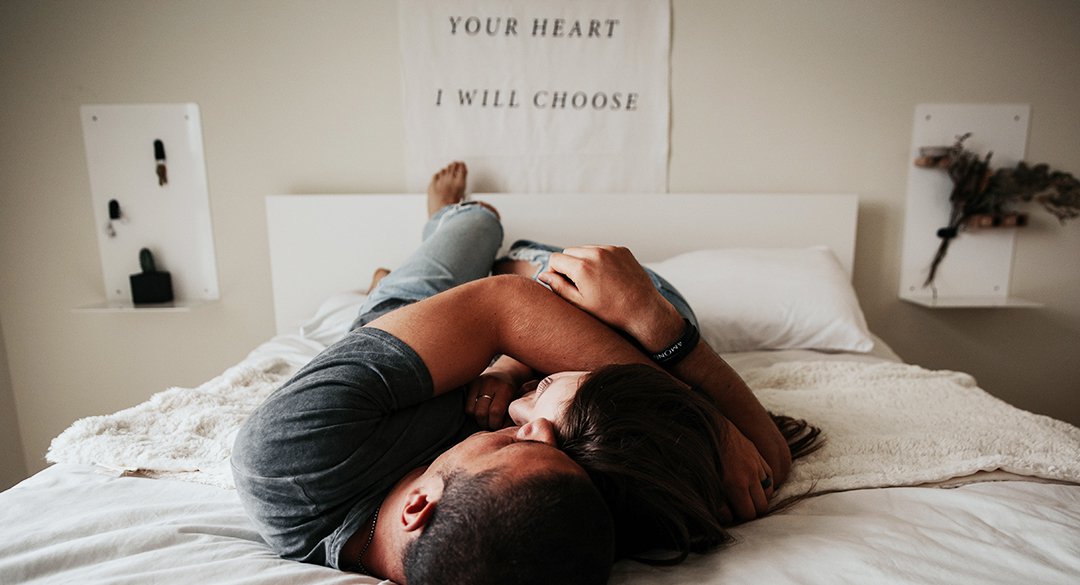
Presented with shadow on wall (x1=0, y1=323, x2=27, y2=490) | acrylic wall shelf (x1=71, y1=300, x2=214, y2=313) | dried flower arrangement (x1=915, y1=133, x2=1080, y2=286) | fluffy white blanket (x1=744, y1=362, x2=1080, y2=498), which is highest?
dried flower arrangement (x1=915, y1=133, x2=1080, y2=286)

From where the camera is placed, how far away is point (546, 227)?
196 centimetres

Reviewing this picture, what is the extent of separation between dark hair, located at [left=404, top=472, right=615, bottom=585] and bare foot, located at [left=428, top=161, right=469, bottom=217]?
56.9 inches

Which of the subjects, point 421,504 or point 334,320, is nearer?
point 421,504

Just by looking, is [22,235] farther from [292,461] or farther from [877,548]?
[877,548]

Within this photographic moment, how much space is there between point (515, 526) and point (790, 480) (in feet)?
1.65

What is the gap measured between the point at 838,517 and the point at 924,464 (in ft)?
0.74

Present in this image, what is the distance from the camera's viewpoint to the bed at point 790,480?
1.90 feet

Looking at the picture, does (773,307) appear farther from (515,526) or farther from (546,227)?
(515,526)

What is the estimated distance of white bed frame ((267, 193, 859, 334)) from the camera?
193 centimetres

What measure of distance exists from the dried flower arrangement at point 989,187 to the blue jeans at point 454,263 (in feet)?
4.53

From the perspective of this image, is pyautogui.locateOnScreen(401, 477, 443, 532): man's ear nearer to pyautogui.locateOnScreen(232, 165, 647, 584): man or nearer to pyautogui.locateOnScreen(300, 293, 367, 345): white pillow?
pyautogui.locateOnScreen(232, 165, 647, 584): man

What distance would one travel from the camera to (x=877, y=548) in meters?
0.60

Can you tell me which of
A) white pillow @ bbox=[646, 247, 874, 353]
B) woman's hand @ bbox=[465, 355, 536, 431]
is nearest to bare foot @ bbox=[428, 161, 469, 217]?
white pillow @ bbox=[646, 247, 874, 353]

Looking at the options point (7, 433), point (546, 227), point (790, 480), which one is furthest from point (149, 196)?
point (790, 480)
